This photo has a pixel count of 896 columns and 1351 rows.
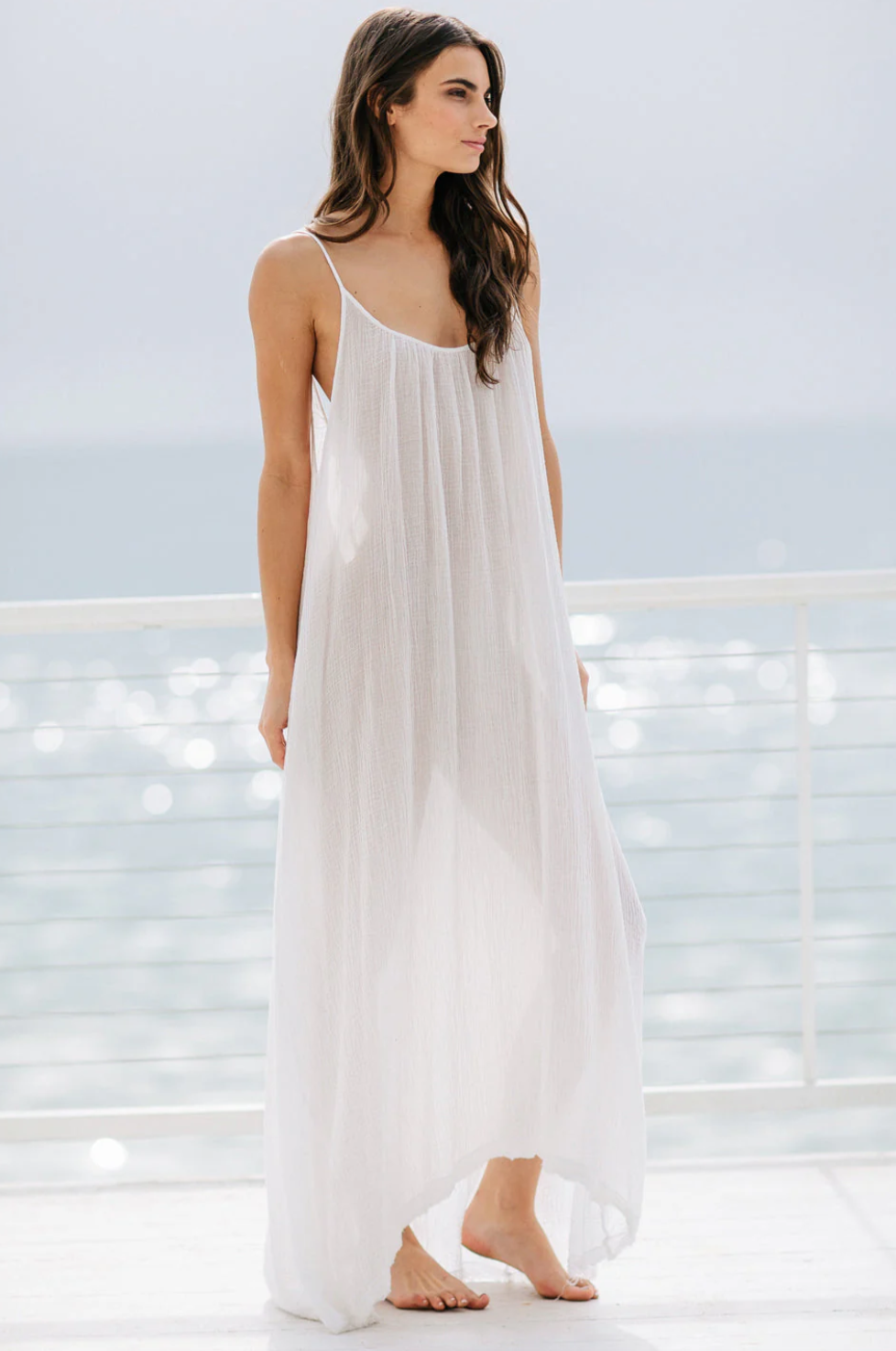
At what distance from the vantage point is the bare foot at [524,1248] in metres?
1.80

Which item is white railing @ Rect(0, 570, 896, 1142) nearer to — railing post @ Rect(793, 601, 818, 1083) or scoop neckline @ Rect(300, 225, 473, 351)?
railing post @ Rect(793, 601, 818, 1083)

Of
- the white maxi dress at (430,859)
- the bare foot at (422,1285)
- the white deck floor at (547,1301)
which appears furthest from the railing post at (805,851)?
the bare foot at (422,1285)

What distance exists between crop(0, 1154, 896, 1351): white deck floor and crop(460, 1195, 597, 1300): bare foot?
0.02 metres

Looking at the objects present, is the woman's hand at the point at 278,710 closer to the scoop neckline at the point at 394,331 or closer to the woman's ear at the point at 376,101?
the scoop neckline at the point at 394,331

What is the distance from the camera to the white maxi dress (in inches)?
67.9

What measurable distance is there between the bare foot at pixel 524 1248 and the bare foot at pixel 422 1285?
0.19ft

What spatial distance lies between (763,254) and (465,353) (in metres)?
18.3

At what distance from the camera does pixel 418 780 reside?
1.76 metres

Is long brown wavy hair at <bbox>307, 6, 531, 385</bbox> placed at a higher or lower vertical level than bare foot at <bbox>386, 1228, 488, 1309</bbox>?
higher

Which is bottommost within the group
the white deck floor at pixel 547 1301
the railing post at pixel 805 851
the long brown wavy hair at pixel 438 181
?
the white deck floor at pixel 547 1301

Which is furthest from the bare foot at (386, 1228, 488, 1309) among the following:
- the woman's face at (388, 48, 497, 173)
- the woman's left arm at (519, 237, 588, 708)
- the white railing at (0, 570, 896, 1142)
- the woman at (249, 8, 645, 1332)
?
the woman's face at (388, 48, 497, 173)

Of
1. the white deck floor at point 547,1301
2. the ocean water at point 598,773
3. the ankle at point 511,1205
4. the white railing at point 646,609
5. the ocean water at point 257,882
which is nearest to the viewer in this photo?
the white deck floor at point 547,1301

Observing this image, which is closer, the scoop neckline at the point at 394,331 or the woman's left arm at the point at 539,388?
the scoop neckline at the point at 394,331

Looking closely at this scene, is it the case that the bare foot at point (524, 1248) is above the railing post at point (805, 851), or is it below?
below
